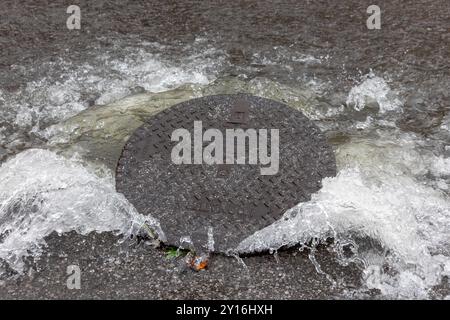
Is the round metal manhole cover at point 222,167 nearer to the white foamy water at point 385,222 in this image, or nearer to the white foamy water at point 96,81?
the white foamy water at point 385,222

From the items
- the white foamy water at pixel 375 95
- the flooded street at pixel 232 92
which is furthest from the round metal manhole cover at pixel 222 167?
the white foamy water at pixel 375 95

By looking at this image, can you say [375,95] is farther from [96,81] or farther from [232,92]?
[96,81]

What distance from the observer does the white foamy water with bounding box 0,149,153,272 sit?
286 centimetres

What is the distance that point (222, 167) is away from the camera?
3102mm

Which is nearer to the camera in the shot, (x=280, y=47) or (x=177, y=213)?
(x=177, y=213)

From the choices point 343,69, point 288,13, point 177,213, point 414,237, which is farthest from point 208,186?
point 288,13

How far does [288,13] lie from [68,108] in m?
2.13

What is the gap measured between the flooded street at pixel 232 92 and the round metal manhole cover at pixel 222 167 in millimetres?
96

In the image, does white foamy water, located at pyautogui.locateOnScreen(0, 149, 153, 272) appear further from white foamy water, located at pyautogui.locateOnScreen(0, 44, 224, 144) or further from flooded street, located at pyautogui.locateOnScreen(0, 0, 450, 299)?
white foamy water, located at pyautogui.locateOnScreen(0, 44, 224, 144)

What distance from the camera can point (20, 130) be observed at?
11.8 ft

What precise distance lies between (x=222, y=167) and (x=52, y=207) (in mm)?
976

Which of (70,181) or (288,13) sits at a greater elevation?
(288,13)

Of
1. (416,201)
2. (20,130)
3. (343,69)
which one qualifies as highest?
(343,69)

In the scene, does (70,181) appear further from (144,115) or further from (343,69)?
(343,69)
